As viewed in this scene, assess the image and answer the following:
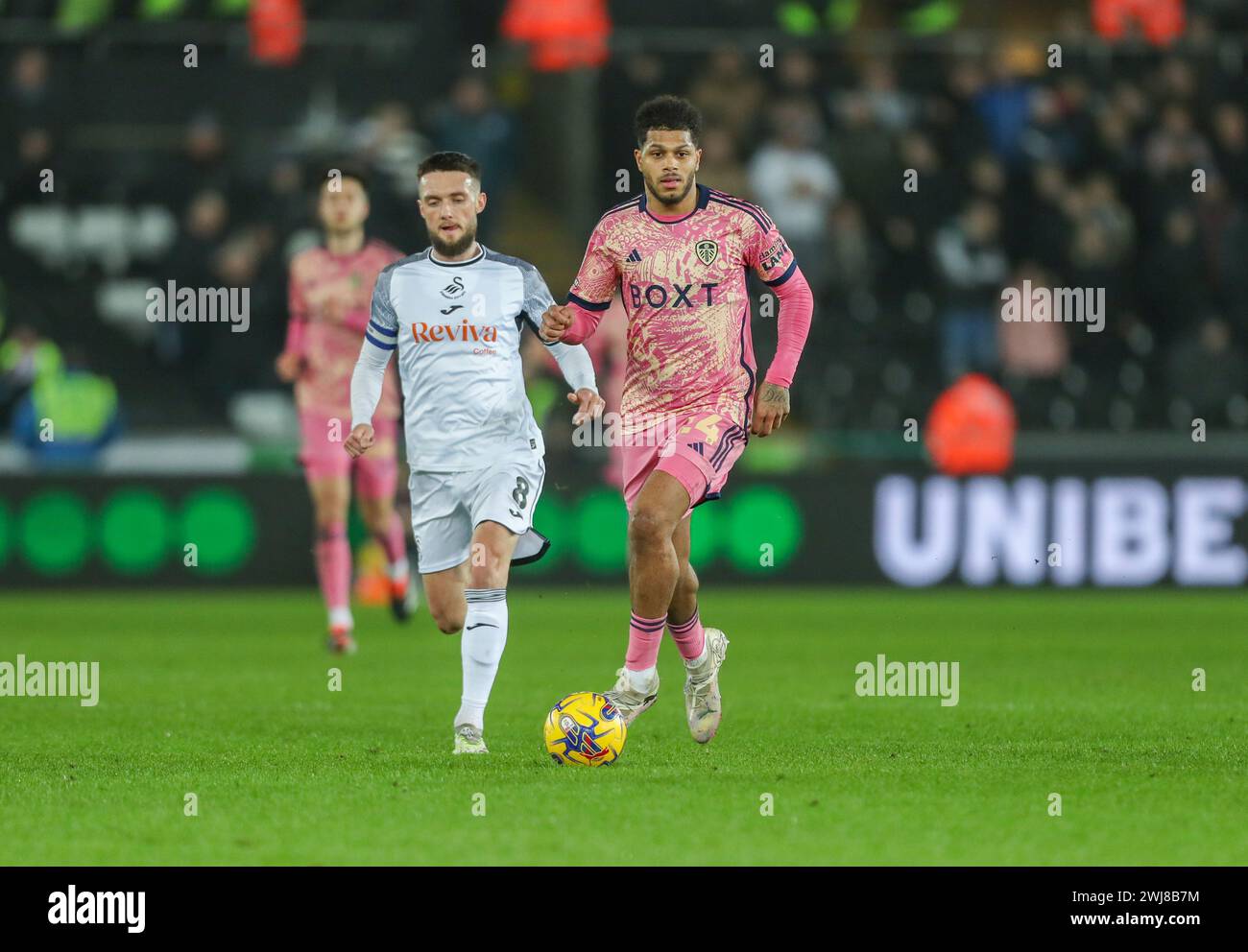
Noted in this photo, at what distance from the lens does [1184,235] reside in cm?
1856

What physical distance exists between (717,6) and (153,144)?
17.0ft

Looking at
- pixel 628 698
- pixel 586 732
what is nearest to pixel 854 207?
pixel 628 698

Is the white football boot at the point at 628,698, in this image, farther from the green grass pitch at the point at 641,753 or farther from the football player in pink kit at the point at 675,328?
the green grass pitch at the point at 641,753

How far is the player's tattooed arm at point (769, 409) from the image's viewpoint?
795 cm

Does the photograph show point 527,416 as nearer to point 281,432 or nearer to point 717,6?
point 281,432

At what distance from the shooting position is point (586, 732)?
25.4 ft

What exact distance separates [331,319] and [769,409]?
5126 mm

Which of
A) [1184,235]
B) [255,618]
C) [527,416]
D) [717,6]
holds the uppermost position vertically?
[717,6]

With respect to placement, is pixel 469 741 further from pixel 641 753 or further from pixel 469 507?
pixel 469 507

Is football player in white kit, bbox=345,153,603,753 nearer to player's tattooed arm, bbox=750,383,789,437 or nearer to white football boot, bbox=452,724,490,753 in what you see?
white football boot, bbox=452,724,490,753

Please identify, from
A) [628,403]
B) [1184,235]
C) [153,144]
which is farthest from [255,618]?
[1184,235]

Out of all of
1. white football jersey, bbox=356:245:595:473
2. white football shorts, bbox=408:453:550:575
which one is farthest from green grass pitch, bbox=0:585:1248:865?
white football jersey, bbox=356:245:595:473

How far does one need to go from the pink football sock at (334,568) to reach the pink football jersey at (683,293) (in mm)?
4596

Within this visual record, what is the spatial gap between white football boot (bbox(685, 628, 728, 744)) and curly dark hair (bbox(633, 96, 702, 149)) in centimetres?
187
